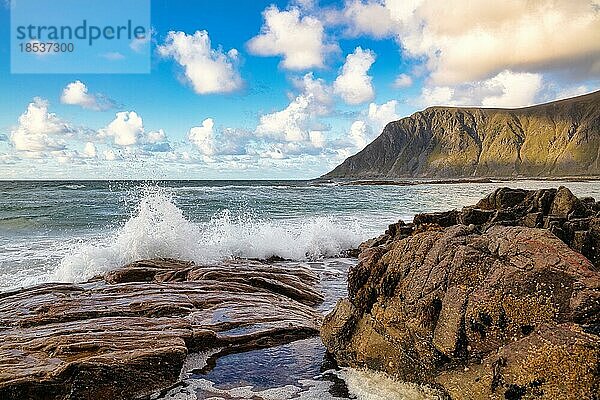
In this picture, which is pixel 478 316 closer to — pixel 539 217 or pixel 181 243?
pixel 539 217

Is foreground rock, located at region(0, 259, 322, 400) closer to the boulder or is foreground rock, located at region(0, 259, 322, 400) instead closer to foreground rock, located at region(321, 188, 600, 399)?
foreground rock, located at region(321, 188, 600, 399)

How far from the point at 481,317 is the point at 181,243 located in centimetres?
1419

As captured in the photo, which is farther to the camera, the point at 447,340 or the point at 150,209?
the point at 150,209

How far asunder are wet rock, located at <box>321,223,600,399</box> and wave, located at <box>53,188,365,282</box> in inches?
461

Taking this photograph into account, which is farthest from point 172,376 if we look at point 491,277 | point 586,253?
point 586,253

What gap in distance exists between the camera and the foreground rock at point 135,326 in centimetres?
599

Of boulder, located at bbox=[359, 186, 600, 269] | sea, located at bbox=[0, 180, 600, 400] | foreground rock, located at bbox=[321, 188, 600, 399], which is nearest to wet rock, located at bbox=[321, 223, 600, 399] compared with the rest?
foreground rock, located at bbox=[321, 188, 600, 399]

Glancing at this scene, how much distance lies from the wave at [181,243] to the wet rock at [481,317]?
11.7 metres

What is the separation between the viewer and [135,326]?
778 centimetres

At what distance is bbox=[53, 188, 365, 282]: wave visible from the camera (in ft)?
54.9

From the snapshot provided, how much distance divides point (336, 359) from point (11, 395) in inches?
170

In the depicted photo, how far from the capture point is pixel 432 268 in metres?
6.49

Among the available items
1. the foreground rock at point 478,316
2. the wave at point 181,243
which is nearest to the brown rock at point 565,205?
the foreground rock at point 478,316

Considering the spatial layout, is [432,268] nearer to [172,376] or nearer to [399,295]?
[399,295]
